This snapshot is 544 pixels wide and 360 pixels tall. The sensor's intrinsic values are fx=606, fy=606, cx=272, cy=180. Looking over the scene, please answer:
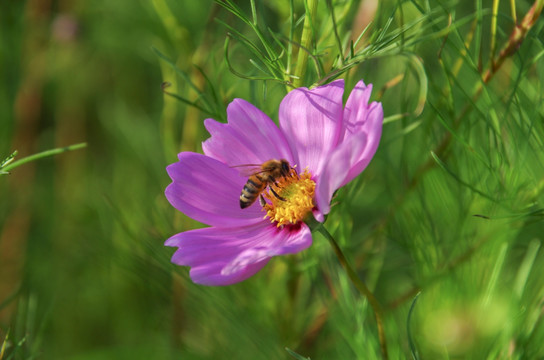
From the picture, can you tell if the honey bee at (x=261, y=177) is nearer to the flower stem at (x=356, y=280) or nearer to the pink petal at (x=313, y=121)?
the pink petal at (x=313, y=121)

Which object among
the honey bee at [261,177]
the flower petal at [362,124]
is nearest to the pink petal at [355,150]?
the flower petal at [362,124]

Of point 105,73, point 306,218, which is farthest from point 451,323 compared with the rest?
point 105,73

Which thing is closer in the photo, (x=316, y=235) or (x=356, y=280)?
(x=356, y=280)

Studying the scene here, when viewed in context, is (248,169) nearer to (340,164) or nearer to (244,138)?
(244,138)

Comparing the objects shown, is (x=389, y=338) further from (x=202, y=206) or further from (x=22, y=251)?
(x=22, y=251)

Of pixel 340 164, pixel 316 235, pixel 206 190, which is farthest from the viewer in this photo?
pixel 316 235

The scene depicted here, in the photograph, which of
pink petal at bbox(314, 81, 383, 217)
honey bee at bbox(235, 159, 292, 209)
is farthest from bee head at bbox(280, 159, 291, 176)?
pink petal at bbox(314, 81, 383, 217)

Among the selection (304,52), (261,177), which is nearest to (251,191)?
(261,177)
